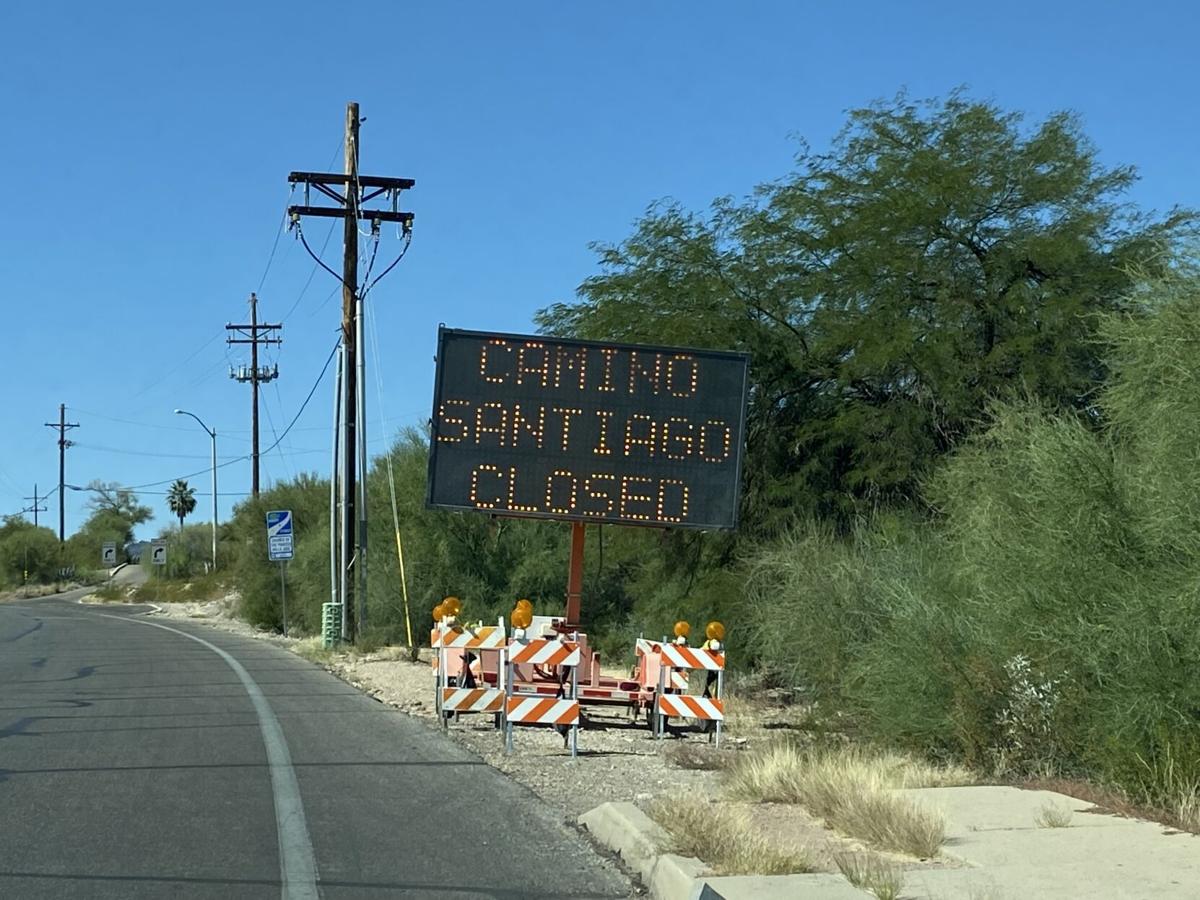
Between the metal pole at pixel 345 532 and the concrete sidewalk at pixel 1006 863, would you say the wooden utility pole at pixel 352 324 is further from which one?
the concrete sidewalk at pixel 1006 863

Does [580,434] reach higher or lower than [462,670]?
higher

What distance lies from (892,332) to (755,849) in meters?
14.0

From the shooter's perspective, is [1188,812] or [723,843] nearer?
[723,843]

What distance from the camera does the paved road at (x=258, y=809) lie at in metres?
8.37

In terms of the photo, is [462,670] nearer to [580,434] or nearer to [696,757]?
[580,434]

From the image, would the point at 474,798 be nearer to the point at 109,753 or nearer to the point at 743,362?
the point at 109,753

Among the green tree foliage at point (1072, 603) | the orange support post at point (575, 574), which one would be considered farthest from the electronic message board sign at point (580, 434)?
the green tree foliage at point (1072, 603)

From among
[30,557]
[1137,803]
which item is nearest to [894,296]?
[1137,803]

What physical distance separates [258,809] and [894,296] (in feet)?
46.2

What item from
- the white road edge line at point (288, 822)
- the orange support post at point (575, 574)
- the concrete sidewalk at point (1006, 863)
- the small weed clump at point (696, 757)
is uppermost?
the orange support post at point (575, 574)

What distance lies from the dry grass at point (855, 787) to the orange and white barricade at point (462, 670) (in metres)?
3.66

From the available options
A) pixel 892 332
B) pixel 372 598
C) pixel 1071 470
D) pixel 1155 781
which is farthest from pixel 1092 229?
pixel 372 598

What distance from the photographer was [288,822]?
33.3ft

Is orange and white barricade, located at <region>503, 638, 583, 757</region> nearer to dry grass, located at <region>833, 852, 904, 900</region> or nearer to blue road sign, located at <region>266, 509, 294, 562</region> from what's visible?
dry grass, located at <region>833, 852, 904, 900</region>
